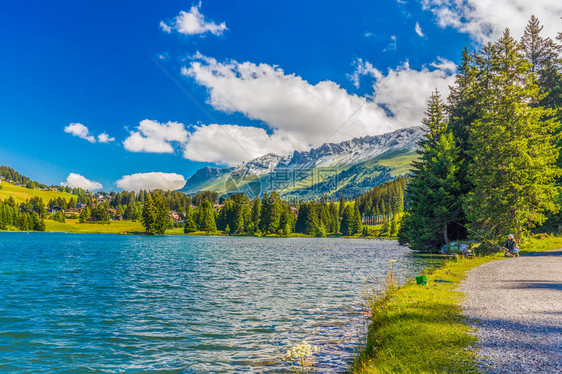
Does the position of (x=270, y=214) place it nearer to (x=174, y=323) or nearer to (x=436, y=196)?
(x=436, y=196)

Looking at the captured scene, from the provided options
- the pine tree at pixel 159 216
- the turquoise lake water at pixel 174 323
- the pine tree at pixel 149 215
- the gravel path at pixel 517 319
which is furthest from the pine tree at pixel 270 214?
the gravel path at pixel 517 319

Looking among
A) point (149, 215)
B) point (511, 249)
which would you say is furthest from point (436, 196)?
point (149, 215)

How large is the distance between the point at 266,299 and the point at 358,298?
6.38 metres

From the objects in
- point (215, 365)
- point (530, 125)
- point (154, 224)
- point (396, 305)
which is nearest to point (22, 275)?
point (215, 365)

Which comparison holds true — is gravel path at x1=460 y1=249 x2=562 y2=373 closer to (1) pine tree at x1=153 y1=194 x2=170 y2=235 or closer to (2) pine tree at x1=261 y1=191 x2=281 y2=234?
(2) pine tree at x1=261 y1=191 x2=281 y2=234

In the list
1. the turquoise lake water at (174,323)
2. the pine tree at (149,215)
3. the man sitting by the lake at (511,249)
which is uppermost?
the pine tree at (149,215)

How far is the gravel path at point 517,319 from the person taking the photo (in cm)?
837

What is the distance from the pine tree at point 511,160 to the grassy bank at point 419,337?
28584mm

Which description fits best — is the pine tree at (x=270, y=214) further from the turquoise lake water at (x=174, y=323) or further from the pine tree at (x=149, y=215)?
the turquoise lake water at (x=174, y=323)

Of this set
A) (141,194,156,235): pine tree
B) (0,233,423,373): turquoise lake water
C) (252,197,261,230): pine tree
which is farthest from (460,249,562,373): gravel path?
(252,197,261,230): pine tree

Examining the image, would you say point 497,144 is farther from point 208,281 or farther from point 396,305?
point 208,281

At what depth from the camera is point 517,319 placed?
1209cm

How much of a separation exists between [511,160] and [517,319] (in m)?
35.2

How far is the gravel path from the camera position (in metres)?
8.37
